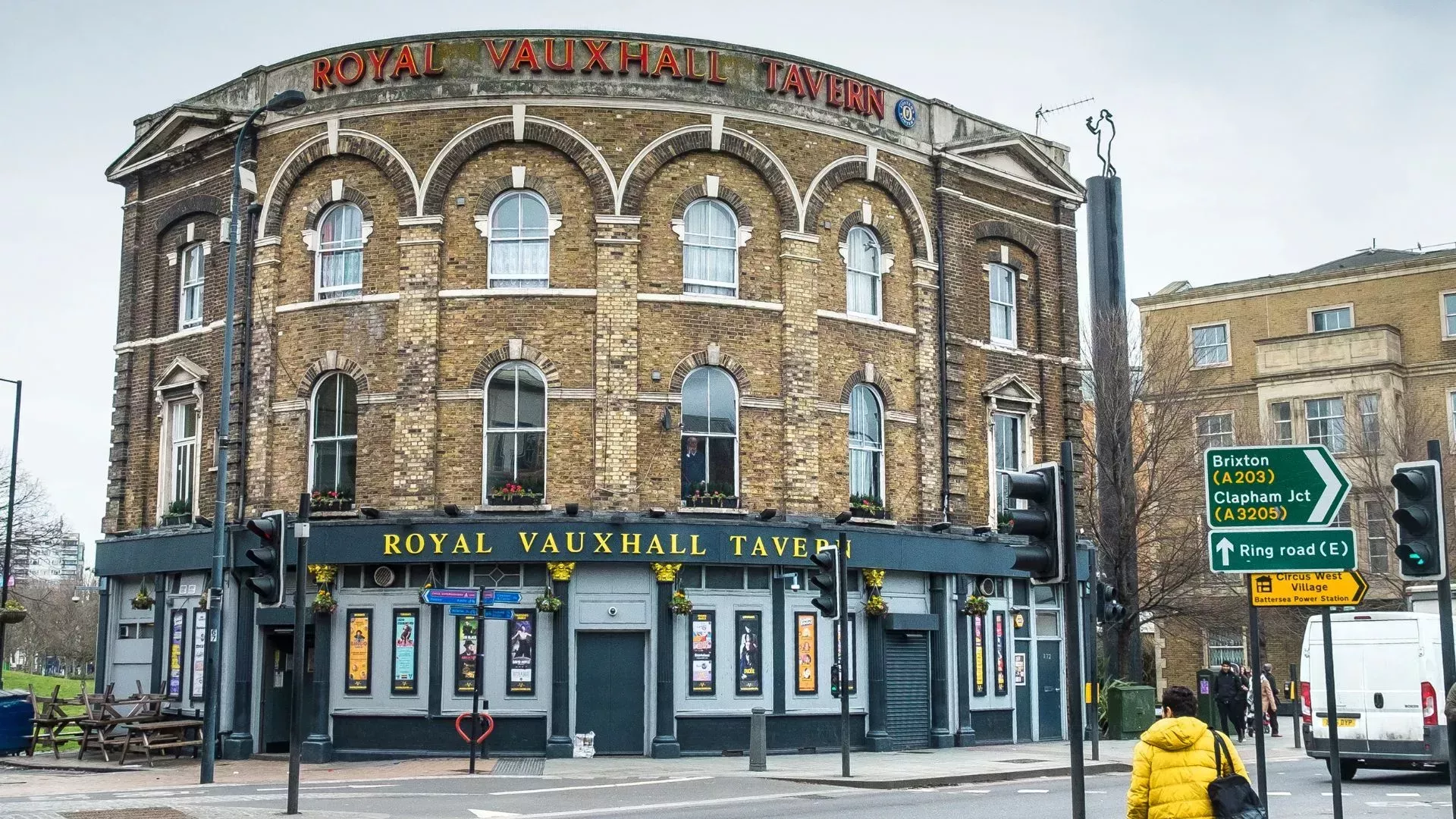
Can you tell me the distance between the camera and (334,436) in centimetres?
2717

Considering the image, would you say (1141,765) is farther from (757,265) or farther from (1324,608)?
(757,265)

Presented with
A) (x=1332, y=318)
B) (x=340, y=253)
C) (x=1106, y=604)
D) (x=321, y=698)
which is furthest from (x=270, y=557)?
(x=1332, y=318)

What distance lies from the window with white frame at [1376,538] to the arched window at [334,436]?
3294 cm

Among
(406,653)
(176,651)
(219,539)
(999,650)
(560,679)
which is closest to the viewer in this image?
(219,539)

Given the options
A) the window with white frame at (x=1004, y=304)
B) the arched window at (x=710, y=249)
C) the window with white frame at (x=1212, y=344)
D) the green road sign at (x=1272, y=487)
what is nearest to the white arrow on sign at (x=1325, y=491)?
the green road sign at (x=1272, y=487)

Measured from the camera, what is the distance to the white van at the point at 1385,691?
67.6ft

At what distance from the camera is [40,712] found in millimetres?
28078

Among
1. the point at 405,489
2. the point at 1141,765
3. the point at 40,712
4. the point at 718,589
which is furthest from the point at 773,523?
the point at 1141,765

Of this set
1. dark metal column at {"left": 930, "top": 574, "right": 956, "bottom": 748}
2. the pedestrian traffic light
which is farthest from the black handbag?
dark metal column at {"left": 930, "top": 574, "right": 956, "bottom": 748}

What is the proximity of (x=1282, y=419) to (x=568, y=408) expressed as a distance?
108 ft

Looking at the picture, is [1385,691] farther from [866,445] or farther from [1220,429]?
[1220,429]

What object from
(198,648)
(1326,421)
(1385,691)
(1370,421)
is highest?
(1326,421)

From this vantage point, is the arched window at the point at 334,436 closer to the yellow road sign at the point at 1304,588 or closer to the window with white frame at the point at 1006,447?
the window with white frame at the point at 1006,447

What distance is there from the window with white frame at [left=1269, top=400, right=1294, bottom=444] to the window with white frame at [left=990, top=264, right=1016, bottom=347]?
908 inches
